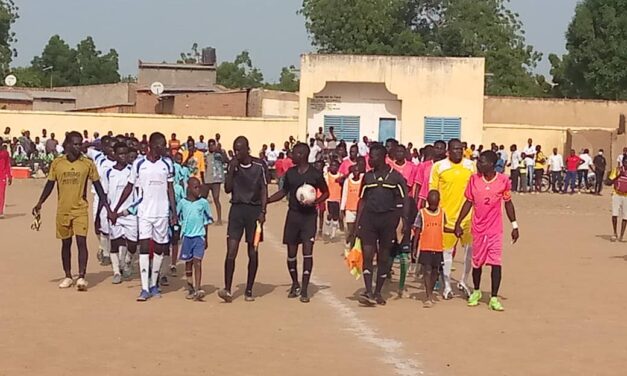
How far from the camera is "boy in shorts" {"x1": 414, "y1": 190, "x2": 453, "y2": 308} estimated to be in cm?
1166

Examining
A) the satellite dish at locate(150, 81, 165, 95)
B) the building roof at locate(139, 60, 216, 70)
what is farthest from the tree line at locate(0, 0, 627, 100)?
the satellite dish at locate(150, 81, 165, 95)

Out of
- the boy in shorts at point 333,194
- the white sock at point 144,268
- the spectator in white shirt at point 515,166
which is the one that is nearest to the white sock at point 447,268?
the white sock at point 144,268

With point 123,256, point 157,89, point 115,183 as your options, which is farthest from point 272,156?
point 123,256

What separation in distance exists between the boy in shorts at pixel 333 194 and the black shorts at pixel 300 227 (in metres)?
5.82

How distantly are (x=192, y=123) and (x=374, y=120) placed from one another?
6.90m

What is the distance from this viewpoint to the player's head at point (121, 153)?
508 inches

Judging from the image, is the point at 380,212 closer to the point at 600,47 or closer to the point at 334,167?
the point at 334,167

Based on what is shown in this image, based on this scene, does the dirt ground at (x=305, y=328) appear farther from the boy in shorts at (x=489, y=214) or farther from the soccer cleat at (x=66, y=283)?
the boy in shorts at (x=489, y=214)

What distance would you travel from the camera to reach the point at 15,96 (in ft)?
170

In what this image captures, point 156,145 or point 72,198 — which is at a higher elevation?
point 156,145

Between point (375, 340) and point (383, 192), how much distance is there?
8.14ft

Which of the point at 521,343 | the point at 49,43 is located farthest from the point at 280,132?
the point at 49,43

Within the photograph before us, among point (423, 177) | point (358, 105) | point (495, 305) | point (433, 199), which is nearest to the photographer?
point (495, 305)

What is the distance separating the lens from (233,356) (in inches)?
336
